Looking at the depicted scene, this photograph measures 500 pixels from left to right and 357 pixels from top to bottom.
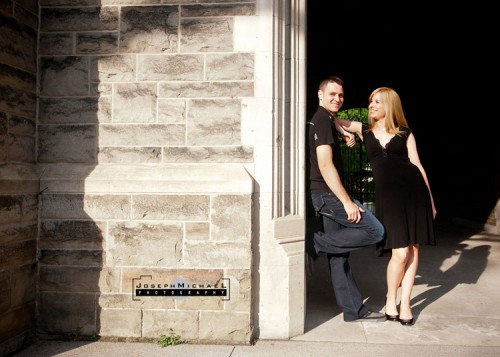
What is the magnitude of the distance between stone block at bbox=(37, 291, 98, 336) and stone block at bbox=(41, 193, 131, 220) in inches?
23.0

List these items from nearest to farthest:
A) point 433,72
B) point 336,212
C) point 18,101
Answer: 1. point 18,101
2. point 336,212
3. point 433,72

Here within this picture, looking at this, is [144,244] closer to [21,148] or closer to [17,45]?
[21,148]

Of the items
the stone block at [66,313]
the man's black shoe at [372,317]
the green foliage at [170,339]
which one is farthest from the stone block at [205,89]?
the man's black shoe at [372,317]

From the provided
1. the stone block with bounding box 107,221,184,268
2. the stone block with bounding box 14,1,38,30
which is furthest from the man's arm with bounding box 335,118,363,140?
the stone block with bounding box 14,1,38,30

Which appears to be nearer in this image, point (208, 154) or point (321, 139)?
point (208, 154)

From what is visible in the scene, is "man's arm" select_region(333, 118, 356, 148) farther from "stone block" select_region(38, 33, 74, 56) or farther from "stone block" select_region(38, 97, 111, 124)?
"stone block" select_region(38, 33, 74, 56)

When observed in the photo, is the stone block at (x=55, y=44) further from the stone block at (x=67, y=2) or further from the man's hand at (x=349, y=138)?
the man's hand at (x=349, y=138)

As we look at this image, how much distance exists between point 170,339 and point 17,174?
158 cm

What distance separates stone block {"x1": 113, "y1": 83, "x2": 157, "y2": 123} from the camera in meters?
3.08

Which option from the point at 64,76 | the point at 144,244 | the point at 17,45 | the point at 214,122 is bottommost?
the point at 144,244

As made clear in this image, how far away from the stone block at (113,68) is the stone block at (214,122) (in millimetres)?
533

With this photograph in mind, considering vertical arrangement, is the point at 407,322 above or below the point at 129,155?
below

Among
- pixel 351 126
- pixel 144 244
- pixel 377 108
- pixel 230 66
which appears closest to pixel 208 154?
pixel 230 66

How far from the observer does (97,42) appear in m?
3.12
